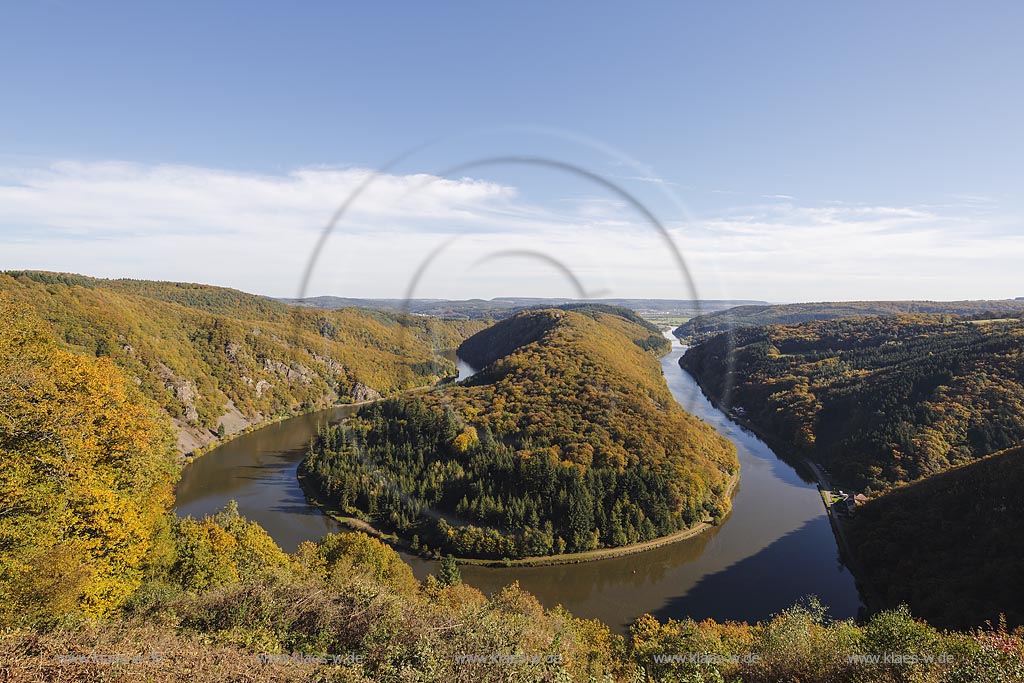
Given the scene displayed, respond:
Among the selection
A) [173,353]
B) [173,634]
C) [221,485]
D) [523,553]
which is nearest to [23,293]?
[173,353]

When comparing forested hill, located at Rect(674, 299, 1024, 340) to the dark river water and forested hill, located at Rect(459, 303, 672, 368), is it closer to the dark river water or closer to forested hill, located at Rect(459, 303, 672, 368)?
forested hill, located at Rect(459, 303, 672, 368)

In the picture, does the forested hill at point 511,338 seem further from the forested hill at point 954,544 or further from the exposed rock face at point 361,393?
the forested hill at point 954,544

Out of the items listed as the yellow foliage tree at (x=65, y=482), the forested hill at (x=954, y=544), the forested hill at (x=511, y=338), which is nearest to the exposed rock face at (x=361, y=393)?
the forested hill at (x=511, y=338)

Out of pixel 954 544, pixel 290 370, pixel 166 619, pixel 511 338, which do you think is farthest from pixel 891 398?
pixel 290 370

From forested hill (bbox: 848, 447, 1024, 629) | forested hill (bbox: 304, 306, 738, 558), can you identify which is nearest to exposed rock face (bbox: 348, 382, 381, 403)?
forested hill (bbox: 304, 306, 738, 558)

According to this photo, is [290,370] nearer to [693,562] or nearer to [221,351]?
[221,351]

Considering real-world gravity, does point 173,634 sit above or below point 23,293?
below

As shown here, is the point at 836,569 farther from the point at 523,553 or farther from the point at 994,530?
the point at 523,553
